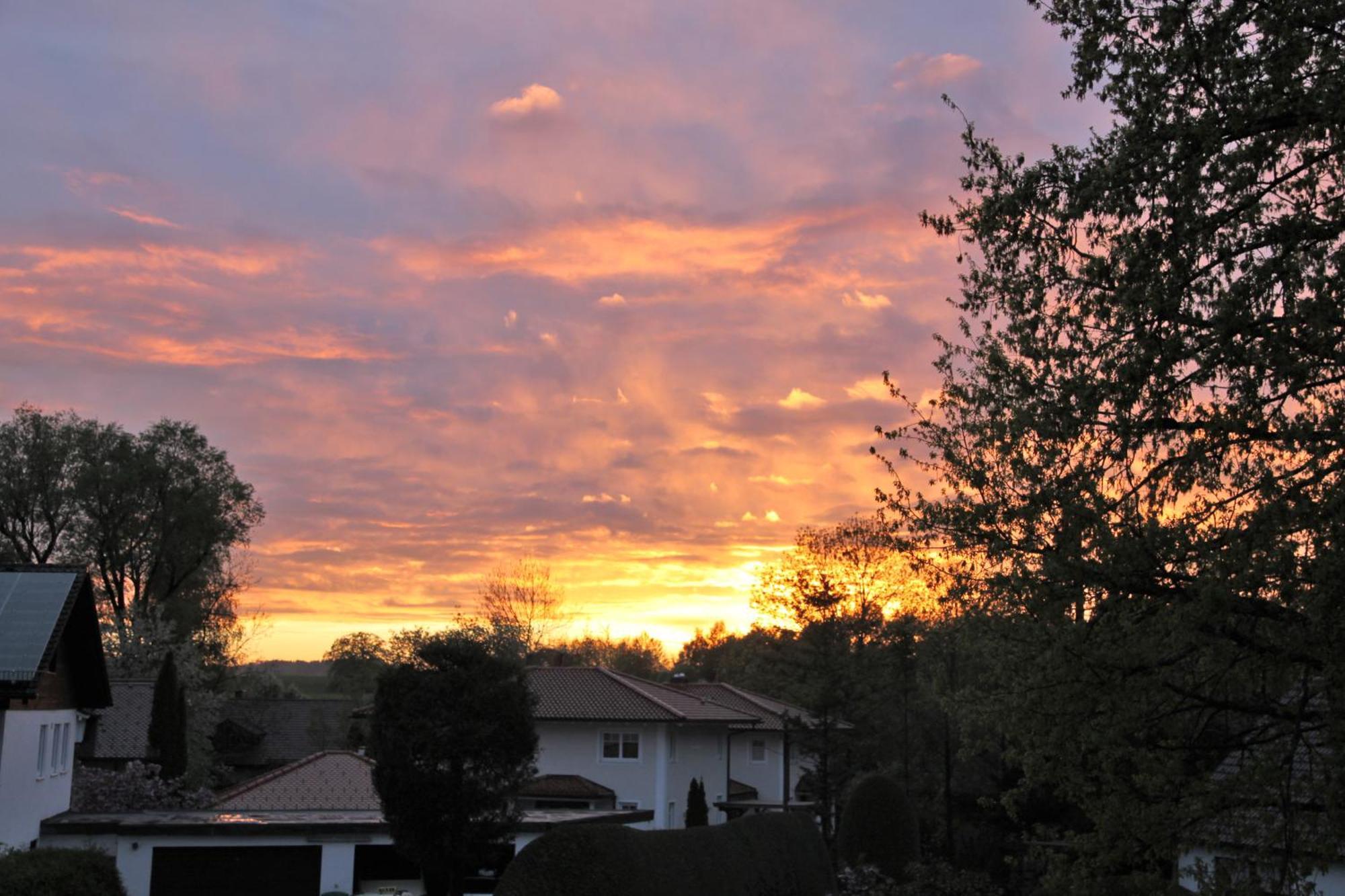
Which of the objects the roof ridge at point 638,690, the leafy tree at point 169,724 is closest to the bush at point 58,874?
the leafy tree at point 169,724

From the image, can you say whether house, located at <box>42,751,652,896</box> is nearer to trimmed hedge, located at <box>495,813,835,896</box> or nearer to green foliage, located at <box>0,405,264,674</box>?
trimmed hedge, located at <box>495,813,835,896</box>

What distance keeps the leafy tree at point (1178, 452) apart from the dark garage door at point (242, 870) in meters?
22.7

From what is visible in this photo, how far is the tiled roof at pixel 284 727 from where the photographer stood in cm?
6359

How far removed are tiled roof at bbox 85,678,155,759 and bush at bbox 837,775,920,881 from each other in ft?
94.3

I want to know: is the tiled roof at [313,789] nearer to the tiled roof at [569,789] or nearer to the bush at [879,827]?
the tiled roof at [569,789]

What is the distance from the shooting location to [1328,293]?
33.5 feet

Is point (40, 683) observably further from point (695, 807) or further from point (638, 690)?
point (638, 690)

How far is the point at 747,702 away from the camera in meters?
65.7

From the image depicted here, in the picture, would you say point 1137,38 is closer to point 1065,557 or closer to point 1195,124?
point 1195,124

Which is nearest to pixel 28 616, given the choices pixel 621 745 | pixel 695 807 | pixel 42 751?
pixel 42 751

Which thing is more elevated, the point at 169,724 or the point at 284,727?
the point at 169,724

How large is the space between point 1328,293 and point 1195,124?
1816mm

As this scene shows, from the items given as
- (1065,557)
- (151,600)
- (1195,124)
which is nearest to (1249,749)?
(1065,557)

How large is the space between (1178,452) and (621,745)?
41905mm
